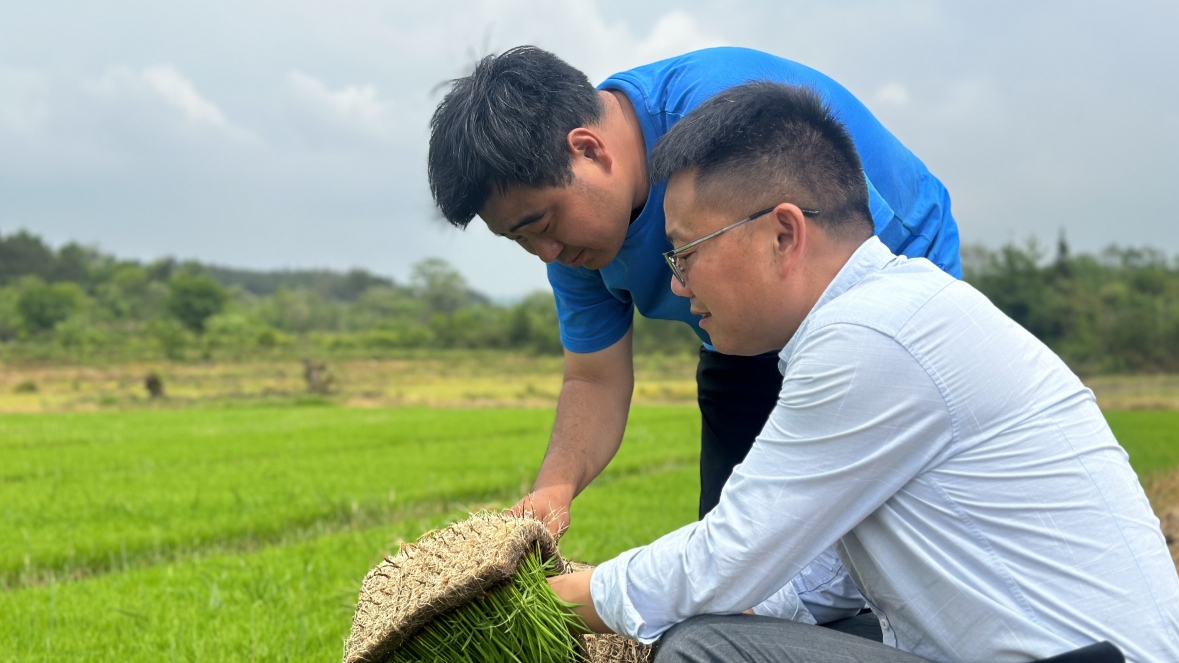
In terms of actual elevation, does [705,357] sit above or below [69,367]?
above

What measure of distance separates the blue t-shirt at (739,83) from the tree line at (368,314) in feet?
118

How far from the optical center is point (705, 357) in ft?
9.99

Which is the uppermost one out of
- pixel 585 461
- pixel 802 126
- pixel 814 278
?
pixel 802 126

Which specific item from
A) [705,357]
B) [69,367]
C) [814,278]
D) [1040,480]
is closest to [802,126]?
[814,278]

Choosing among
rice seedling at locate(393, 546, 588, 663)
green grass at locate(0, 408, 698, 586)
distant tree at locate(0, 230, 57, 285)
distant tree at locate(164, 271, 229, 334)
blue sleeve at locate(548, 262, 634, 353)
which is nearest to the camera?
rice seedling at locate(393, 546, 588, 663)

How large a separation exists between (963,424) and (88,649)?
3.43m

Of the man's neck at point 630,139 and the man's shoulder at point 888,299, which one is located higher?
the man's neck at point 630,139

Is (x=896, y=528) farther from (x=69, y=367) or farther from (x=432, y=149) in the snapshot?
(x=69, y=367)

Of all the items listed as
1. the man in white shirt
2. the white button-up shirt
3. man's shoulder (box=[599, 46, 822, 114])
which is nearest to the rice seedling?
the man in white shirt

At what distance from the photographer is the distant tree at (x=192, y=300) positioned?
2267 inches

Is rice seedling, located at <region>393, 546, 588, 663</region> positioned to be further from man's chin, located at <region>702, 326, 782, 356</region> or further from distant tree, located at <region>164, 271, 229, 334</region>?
distant tree, located at <region>164, 271, 229, 334</region>

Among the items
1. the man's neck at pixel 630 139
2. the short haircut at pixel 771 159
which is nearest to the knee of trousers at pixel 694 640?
the short haircut at pixel 771 159

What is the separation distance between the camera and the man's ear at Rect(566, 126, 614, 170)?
6.91 ft

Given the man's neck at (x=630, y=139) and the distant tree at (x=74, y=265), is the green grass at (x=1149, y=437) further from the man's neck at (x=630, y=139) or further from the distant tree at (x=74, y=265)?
the distant tree at (x=74, y=265)
